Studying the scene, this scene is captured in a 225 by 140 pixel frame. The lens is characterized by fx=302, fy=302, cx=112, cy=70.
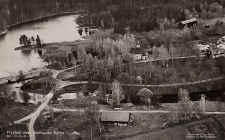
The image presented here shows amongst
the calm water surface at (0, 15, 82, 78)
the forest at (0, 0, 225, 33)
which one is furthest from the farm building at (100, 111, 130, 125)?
the forest at (0, 0, 225, 33)

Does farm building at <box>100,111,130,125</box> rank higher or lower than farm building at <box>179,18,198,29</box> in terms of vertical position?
lower

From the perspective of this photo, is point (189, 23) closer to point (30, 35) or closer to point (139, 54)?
point (139, 54)

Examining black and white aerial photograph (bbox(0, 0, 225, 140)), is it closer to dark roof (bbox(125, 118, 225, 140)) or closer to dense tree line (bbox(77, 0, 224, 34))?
dark roof (bbox(125, 118, 225, 140))

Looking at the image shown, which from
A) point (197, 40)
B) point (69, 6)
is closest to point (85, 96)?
point (197, 40)

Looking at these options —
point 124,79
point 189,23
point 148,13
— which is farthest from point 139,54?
point 148,13

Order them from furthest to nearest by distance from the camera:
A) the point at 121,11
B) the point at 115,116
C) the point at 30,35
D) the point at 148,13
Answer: the point at 121,11, the point at 30,35, the point at 148,13, the point at 115,116

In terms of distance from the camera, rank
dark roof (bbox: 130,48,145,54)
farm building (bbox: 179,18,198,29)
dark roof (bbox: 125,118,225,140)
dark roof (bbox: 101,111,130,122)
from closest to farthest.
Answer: dark roof (bbox: 125,118,225,140) < dark roof (bbox: 101,111,130,122) < dark roof (bbox: 130,48,145,54) < farm building (bbox: 179,18,198,29)
